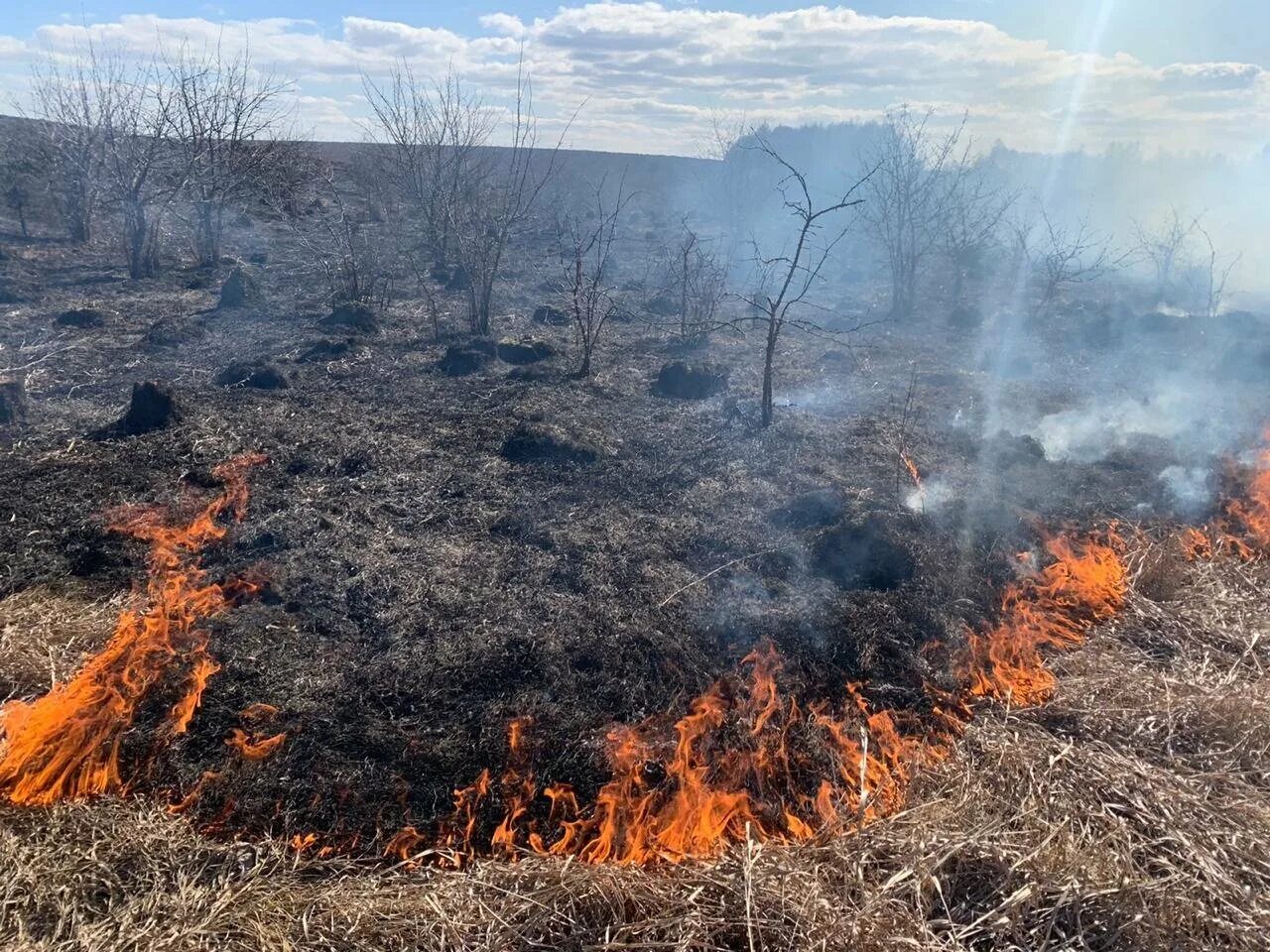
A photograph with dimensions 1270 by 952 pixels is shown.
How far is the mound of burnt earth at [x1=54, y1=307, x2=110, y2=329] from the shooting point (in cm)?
1073

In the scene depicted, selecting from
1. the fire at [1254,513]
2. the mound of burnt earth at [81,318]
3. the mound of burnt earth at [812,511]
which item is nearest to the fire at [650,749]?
the mound of burnt earth at [812,511]

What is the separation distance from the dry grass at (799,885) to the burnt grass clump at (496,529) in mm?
344

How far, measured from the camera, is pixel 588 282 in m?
14.6

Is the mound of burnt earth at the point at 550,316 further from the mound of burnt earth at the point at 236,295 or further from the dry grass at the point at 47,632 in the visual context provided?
the dry grass at the point at 47,632

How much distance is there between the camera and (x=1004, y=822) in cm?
325

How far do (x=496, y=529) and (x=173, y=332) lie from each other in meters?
7.53

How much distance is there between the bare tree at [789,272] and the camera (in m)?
7.64

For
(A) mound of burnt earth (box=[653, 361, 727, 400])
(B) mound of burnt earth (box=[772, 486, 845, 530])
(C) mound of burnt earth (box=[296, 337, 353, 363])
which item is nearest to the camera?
(B) mound of burnt earth (box=[772, 486, 845, 530])

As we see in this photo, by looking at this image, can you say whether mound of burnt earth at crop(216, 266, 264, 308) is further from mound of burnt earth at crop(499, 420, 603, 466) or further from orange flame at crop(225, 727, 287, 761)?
orange flame at crop(225, 727, 287, 761)

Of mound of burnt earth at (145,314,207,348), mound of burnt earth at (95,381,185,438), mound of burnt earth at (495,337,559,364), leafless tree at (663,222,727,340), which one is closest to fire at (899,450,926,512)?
leafless tree at (663,222,727,340)

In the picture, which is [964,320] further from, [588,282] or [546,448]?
[546,448]

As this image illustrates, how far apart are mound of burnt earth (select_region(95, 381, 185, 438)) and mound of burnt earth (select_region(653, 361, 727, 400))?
5.50 meters

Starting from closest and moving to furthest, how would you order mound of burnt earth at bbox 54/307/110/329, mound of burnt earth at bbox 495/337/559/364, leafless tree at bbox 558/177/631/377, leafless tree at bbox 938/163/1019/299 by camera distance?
leafless tree at bbox 558/177/631/377 < mound of burnt earth at bbox 495/337/559/364 < mound of burnt earth at bbox 54/307/110/329 < leafless tree at bbox 938/163/1019/299

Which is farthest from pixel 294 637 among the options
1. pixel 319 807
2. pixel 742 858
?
pixel 742 858
